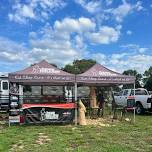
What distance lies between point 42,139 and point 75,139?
47.7 inches

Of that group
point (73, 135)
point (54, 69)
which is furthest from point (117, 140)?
point (54, 69)

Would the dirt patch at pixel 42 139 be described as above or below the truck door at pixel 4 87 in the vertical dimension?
below

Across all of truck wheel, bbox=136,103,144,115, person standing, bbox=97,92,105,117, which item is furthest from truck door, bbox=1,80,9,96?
truck wheel, bbox=136,103,144,115

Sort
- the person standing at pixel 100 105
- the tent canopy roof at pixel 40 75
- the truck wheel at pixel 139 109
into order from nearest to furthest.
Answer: the tent canopy roof at pixel 40 75, the person standing at pixel 100 105, the truck wheel at pixel 139 109

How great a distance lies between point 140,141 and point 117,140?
81 cm

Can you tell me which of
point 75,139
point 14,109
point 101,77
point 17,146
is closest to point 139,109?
point 101,77

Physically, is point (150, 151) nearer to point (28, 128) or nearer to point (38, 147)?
point (38, 147)

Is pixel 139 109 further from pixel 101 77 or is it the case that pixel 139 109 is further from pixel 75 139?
pixel 75 139

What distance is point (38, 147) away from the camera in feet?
41.2

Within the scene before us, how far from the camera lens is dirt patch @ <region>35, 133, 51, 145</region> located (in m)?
13.6

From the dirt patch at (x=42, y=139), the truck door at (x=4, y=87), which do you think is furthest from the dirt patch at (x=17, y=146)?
the truck door at (x=4, y=87)

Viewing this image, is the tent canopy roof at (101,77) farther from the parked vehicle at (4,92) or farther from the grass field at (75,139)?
the parked vehicle at (4,92)

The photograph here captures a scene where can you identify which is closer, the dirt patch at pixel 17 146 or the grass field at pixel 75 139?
the dirt patch at pixel 17 146

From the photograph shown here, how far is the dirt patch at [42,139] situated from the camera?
13.6m
